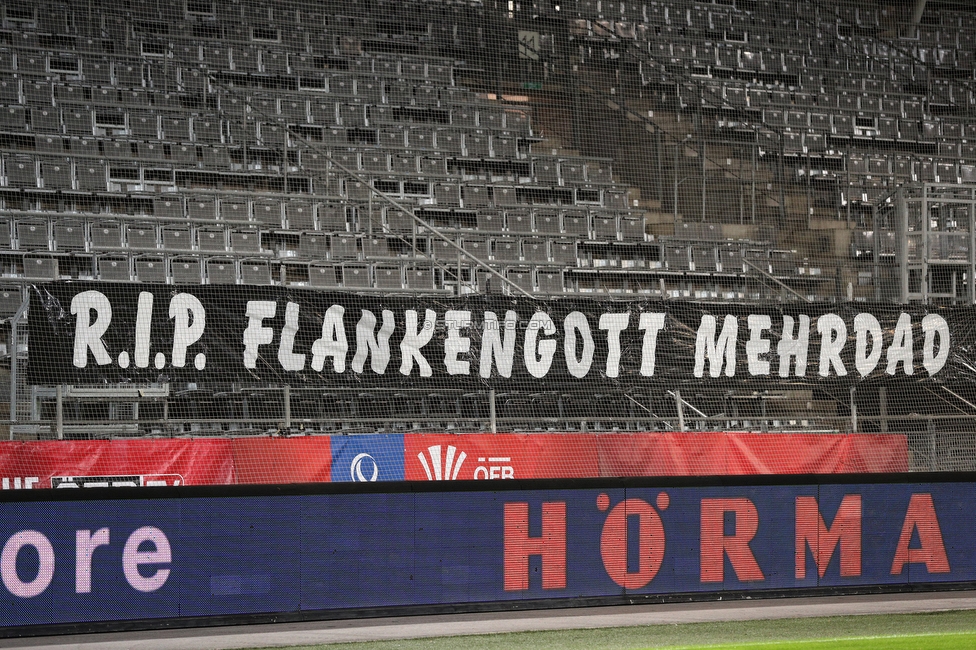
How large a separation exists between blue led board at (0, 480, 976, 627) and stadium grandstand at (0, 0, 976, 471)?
2078 millimetres

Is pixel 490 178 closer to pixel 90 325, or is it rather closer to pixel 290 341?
pixel 290 341

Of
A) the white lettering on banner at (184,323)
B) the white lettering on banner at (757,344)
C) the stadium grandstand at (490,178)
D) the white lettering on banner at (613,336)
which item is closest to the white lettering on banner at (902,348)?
the stadium grandstand at (490,178)

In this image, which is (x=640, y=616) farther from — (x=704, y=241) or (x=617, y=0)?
(x=617, y=0)

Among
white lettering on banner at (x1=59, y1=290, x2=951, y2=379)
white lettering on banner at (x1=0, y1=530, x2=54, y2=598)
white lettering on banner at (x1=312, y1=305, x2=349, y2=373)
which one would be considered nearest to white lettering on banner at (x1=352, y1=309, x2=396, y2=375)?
white lettering on banner at (x1=59, y1=290, x2=951, y2=379)

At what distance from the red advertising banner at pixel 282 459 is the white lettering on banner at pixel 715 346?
3778 millimetres

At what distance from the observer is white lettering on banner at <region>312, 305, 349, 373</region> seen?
9683mm

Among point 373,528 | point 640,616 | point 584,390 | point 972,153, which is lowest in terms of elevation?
point 640,616

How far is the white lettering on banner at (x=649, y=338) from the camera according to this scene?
10.4 metres

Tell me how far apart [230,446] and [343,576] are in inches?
90.7

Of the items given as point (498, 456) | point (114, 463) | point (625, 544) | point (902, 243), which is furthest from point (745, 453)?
point (114, 463)

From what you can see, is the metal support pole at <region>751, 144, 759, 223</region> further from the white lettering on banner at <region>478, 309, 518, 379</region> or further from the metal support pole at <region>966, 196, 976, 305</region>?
the white lettering on banner at <region>478, 309, 518, 379</region>

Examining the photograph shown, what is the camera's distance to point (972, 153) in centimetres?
1777

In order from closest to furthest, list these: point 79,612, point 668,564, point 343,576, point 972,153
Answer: point 79,612, point 343,576, point 668,564, point 972,153

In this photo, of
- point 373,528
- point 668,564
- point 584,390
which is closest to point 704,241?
point 584,390
